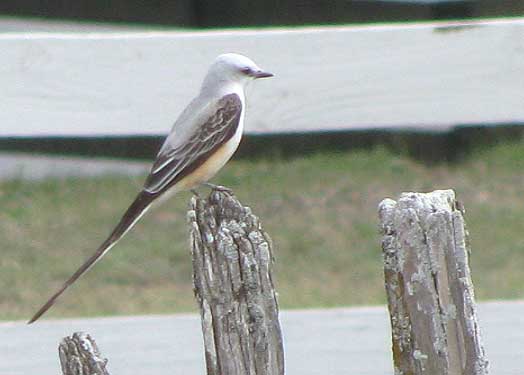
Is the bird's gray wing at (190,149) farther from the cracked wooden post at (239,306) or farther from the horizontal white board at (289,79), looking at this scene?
the cracked wooden post at (239,306)

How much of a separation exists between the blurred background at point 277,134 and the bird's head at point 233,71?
0.08m

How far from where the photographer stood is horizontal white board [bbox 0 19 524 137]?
3.61 metres

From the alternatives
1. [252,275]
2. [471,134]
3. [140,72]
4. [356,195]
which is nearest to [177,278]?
[356,195]

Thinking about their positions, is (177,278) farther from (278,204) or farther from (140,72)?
(140,72)

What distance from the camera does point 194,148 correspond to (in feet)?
12.8

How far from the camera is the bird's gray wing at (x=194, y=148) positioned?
3.80m

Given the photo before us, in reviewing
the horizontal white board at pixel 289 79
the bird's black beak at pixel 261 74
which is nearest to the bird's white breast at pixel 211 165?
the bird's black beak at pixel 261 74

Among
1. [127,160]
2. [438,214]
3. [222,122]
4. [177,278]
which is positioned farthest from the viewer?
[127,160]

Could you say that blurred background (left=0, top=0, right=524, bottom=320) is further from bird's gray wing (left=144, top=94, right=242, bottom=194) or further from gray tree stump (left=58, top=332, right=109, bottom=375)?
gray tree stump (left=58, top=332, right=109, bottom=375)

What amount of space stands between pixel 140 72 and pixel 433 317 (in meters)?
1.61

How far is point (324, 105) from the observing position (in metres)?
3.67

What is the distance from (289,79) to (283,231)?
12.6 feet

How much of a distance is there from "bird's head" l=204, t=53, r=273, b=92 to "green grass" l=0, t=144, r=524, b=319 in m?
1.80

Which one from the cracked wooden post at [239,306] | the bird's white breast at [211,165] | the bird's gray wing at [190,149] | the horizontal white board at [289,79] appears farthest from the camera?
the bird's white breast at [211,165]
